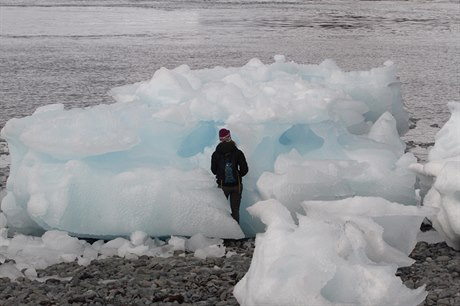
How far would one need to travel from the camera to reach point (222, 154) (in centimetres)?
1006

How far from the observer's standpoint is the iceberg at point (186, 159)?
10.1 metres

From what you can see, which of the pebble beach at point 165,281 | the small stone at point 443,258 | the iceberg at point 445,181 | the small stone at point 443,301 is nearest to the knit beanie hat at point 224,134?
the pebble beach at point 165,281

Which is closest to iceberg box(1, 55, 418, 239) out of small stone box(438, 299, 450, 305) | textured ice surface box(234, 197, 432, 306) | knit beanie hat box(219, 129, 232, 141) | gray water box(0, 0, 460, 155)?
knit beanie hat box(219, 129, 232, 141)

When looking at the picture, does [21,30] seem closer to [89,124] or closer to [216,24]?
[216,24]

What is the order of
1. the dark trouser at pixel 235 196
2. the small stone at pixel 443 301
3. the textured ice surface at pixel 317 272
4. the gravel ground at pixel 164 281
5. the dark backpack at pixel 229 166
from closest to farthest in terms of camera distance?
the textured ice surface at pixel 317 272 < the small stone at pixel 443 301 < the gravel ground at pixel 164 281 < the dark backpack at pixel 229 166 < the dark trouser at pixel 235 196

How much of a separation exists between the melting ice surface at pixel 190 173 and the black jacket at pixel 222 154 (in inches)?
9.1

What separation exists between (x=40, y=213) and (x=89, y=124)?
58.9 inches

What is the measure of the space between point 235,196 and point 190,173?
2.16 ft

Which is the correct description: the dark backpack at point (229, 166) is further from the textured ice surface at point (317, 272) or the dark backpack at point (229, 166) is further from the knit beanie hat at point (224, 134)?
the textured ice surface at point (317, 272)

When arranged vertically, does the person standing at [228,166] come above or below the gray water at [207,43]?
above

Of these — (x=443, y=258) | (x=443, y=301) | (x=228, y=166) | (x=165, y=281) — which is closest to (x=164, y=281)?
(x=165, y=281)

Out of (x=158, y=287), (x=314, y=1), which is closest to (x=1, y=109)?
(x=158, y=287)

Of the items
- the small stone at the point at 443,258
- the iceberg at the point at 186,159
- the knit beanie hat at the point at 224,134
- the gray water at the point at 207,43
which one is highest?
the knit beanie hat at the point at 224,134

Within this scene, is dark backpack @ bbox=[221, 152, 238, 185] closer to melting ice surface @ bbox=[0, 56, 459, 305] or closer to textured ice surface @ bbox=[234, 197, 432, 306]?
melting ice surface @ bbox=[0, 56, 459, 305]
